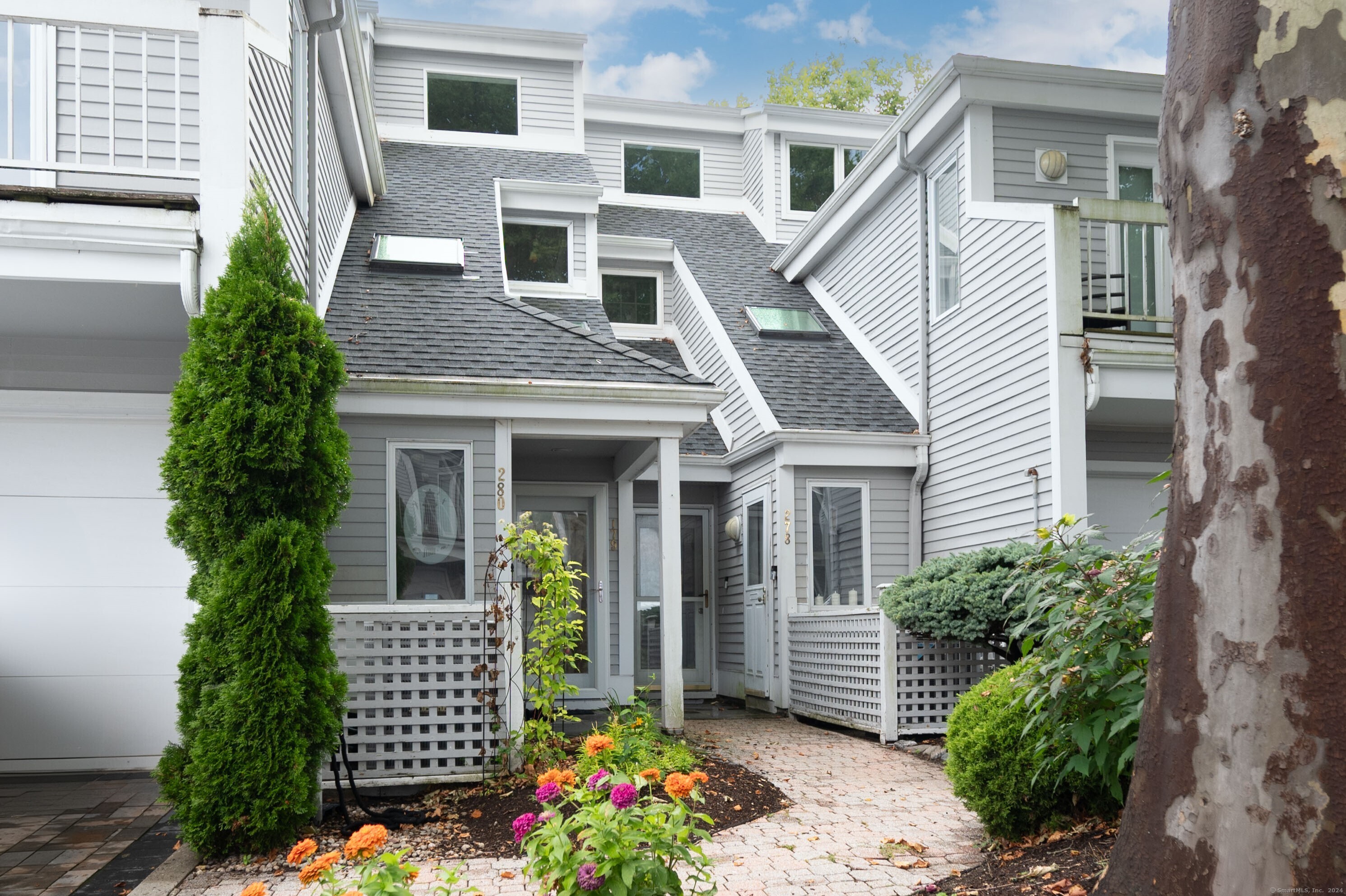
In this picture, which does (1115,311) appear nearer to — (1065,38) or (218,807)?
(218,807)

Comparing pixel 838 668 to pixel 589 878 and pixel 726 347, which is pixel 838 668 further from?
pixel 589 878

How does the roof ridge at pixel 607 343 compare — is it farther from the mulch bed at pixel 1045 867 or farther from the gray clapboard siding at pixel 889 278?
the mulch bed at pixel 1045 867

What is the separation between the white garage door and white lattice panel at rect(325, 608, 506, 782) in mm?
1606

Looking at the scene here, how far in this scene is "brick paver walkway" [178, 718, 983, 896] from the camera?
14.9 ft

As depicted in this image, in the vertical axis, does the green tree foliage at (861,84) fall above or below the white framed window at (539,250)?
above

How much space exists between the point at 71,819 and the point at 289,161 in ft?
15.3

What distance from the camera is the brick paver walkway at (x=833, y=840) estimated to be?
4.53 m

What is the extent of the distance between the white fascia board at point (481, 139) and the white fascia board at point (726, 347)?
217 cm

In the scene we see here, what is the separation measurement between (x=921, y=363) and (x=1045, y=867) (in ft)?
24.2

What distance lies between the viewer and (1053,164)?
31.6ft

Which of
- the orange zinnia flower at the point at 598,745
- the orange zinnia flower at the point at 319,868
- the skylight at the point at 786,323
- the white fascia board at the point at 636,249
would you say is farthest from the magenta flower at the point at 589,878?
the white fascia board at the point at 636,249

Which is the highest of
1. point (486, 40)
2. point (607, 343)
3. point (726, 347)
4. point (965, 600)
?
point (486, 40)

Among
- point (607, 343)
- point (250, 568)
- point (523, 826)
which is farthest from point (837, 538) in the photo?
point (523, 826)

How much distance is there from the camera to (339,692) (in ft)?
18.8
